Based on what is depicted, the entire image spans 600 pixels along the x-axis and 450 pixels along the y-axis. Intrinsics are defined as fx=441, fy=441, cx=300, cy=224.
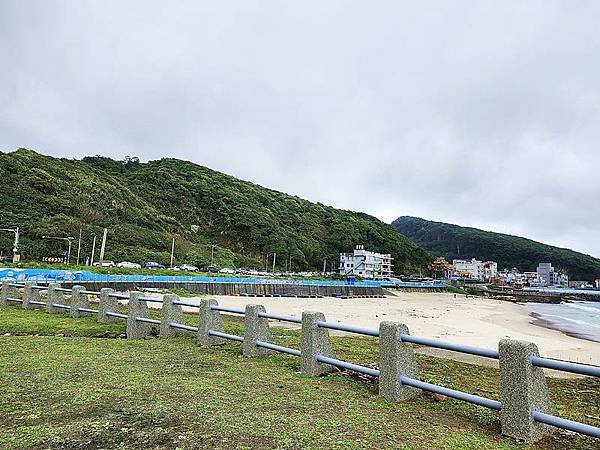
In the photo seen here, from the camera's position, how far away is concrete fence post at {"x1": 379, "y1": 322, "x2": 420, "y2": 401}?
4.76 metres

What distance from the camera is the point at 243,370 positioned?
5.91 metres

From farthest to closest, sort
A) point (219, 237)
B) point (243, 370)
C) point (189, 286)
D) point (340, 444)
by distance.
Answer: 1. point (219, 237)
2. point (189, 286)
3. point (243, 370)
4. point (340, 444)

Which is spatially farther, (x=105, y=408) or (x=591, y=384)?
(x=591, y=384)

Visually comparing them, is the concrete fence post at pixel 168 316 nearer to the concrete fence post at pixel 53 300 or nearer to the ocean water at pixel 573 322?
the concrete fence post at pixel 53 300

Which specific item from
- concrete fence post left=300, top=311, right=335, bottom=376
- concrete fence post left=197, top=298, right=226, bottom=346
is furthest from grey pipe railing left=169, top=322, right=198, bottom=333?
concrete fence post left=300, top=311, right=335, bottom=376

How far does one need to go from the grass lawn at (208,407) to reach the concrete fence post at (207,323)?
22.0 inches

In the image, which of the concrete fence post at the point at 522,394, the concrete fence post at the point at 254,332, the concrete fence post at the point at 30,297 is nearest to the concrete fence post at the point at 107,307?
the concrete fence post at the point at 30,297

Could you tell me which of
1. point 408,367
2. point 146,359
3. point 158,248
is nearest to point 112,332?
point 146,359

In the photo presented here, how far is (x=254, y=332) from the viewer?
6.84m

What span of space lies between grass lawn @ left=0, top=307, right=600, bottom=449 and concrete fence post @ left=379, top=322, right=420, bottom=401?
148 mm

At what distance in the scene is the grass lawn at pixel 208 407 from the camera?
3.52m

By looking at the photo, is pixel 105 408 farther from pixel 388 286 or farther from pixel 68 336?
pixel 388 286

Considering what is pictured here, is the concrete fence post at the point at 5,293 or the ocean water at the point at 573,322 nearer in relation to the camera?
the concrete fence post at the point at 5,293

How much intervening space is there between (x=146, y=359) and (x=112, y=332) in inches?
127
